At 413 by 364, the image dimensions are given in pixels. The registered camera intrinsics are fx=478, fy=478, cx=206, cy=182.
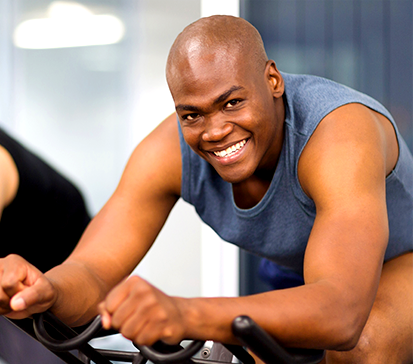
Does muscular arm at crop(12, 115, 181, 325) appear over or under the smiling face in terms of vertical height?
under

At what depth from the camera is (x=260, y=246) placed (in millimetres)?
1193

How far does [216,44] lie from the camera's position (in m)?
0.93

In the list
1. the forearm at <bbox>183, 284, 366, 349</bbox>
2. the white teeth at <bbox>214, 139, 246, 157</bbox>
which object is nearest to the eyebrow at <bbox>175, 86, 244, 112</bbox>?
the white teeth at <bbox>214, 139, 246, 157</bbox>

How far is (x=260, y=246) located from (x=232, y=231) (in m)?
0.08

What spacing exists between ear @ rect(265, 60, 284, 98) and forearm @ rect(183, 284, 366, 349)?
0.51 m

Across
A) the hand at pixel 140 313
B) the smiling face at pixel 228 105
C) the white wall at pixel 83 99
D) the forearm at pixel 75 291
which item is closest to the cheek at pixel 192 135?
the smiling face at pixel 228 105

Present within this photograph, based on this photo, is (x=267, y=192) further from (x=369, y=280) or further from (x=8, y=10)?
(x=8, y=10)

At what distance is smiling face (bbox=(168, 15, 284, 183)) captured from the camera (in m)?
0.91

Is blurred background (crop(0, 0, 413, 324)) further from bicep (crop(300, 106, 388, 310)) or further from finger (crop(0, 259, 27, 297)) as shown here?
finger (crop(0, 259, 27, 297))

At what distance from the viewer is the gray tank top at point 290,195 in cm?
104

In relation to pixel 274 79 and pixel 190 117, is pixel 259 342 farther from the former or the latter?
pixel 274 79

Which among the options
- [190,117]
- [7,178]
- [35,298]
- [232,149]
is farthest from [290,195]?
[7,178]

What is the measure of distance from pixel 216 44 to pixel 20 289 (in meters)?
0.56

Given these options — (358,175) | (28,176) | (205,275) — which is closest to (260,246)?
(358,175)
